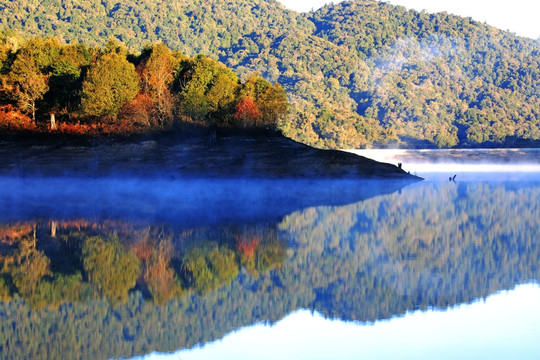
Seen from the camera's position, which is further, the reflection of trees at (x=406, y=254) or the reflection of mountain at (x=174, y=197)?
the reflection of mountain at (x=174, y=197)

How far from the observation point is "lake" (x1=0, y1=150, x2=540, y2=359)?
20.3 feet

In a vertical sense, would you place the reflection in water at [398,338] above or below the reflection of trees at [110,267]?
above

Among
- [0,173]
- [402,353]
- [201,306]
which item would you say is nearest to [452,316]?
[402,353]

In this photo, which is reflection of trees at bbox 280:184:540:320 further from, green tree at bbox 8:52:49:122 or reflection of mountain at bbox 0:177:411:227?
green tree at bbox 8:52:49:122

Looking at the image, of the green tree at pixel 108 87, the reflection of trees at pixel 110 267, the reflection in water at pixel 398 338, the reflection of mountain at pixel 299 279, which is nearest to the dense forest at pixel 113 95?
the green tree at pixel 108 87

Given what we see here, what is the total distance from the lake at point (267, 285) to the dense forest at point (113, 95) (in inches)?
895

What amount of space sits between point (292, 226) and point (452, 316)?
742 cm

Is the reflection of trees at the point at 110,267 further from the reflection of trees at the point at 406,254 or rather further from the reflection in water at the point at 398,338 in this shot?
the reflection of trees at the point at 406,254

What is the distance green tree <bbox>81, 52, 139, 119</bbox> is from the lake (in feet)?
73.8

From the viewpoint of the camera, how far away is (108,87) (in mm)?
39031

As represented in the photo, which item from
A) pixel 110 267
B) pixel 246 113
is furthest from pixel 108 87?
pixel 110 267

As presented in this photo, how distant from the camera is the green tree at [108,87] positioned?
38375 millimetres

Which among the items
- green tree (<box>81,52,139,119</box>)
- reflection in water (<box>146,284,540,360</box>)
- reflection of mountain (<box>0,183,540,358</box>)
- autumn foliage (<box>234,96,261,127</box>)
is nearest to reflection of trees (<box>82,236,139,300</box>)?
reflection of mountain (<box>0,183,540,358</box>)

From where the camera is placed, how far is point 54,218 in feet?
50.4
